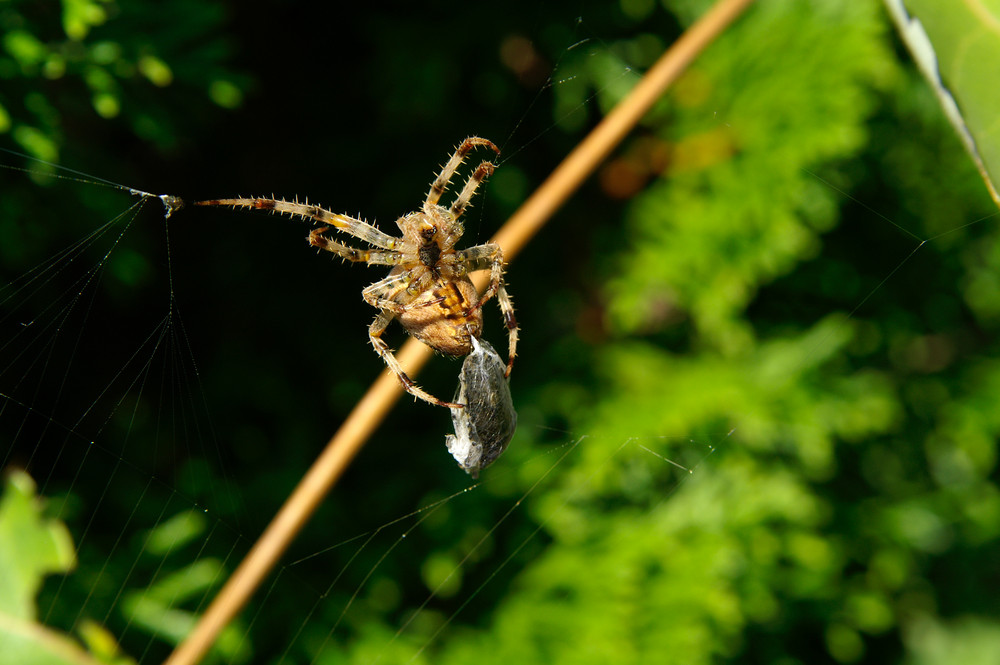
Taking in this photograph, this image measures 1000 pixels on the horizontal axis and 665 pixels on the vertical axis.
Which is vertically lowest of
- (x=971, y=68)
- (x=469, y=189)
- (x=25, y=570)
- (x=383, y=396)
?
(x=971, y=68)

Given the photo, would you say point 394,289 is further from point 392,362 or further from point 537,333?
point 537,333

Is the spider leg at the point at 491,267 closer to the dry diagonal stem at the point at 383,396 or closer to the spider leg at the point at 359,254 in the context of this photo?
the dry diagonal stem at the point at 383,396

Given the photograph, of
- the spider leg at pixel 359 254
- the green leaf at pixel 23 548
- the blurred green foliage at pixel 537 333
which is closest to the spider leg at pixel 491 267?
the spider leg at pixel 359 254

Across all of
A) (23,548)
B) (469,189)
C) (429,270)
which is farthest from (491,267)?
(23,548)

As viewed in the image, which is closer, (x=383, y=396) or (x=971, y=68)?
(x=971, y=68)

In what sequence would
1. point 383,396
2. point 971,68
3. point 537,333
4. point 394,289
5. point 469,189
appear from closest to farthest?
point 971,68 → point 383,396 → point 394,289 → point 469,189 → point 537,333

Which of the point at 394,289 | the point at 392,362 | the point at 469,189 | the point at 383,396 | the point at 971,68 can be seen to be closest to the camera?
the point at 971,68

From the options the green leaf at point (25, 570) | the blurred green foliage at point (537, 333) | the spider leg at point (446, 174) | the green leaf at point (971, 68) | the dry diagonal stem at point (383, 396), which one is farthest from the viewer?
the blurred green foliage at point (537, 333)
